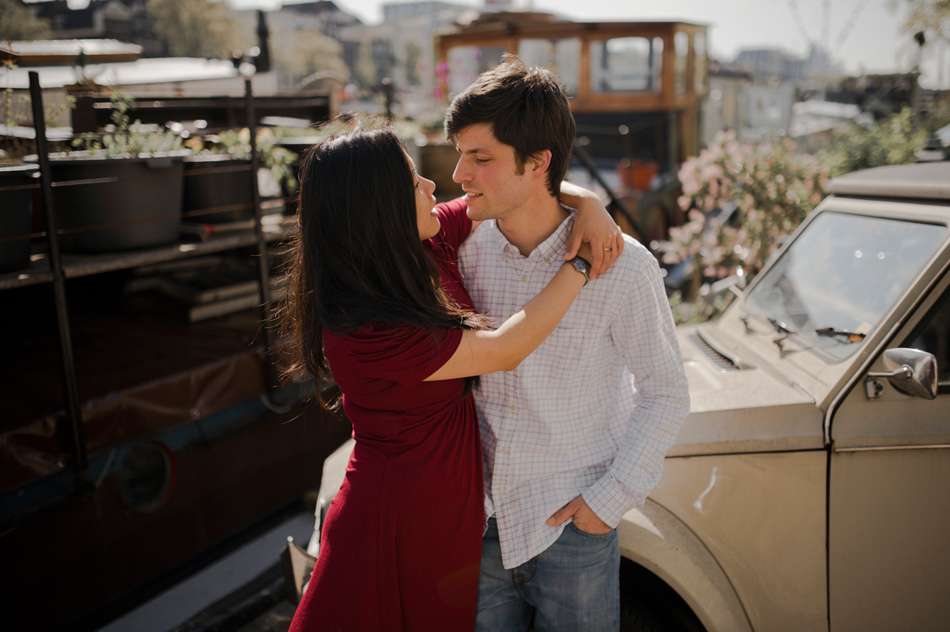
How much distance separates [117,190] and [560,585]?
2992mm

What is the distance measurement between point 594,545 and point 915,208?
Result: 1.69m

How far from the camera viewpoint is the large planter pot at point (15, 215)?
9.50 feet

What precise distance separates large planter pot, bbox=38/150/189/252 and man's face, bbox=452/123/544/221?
2.36 m

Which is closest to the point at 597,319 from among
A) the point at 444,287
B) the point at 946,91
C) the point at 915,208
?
the point at 444,287

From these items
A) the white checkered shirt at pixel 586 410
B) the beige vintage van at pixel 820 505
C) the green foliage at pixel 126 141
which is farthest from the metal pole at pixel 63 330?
the beige vintage van at pixel 820 505

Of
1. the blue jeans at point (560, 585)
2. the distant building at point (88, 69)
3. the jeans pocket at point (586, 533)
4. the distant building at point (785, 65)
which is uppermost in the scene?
the distant building at point (785, 65)

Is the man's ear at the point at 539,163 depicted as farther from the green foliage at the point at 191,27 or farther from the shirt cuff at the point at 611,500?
the green foliage at the point at 191,27

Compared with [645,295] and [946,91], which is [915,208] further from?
[946,91]

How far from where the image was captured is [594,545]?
1.74 m

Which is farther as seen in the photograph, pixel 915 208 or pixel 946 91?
pixel 946 91

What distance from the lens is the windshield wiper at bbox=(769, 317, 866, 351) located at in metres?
2.19

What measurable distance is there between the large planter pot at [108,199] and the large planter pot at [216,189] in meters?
0.34

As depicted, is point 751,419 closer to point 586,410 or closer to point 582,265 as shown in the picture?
point 586,410

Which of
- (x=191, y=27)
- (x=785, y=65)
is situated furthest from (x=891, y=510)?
(x=785, y=65)
